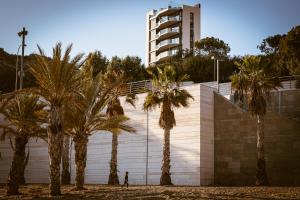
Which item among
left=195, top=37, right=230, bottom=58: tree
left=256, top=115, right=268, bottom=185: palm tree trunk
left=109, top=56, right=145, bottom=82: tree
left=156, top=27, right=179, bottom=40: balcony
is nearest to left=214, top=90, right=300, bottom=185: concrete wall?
left=256, top=115, right=268, bottom=185: palm tree trunk

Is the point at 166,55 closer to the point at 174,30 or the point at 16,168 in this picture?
the point at 174,30

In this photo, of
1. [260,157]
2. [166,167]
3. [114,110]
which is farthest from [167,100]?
[260,157]

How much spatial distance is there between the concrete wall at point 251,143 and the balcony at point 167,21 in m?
54.0

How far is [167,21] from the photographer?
84.7 m

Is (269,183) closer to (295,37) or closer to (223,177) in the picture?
(223,177)

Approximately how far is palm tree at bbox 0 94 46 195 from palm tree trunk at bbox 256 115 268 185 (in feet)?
43.6

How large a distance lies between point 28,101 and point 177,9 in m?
62.1

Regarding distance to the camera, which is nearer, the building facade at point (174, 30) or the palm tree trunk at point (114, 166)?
the palm tree trunk at point (114, 166)

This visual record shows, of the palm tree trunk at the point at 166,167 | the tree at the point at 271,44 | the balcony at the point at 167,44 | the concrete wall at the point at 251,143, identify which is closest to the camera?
the concrete wall at the point at 251,143

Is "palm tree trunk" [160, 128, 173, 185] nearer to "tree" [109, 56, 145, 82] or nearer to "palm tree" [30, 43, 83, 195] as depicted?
"palm tree" [30, 43, 83, 195]

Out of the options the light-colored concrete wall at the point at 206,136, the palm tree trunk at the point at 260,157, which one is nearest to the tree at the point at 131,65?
the light-colored concrete wall at the point at 206,136

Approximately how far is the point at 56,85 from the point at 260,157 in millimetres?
13572

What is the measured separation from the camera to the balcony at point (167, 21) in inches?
3327

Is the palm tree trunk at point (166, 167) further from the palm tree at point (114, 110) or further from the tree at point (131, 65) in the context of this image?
the tree at point (131, 65)
